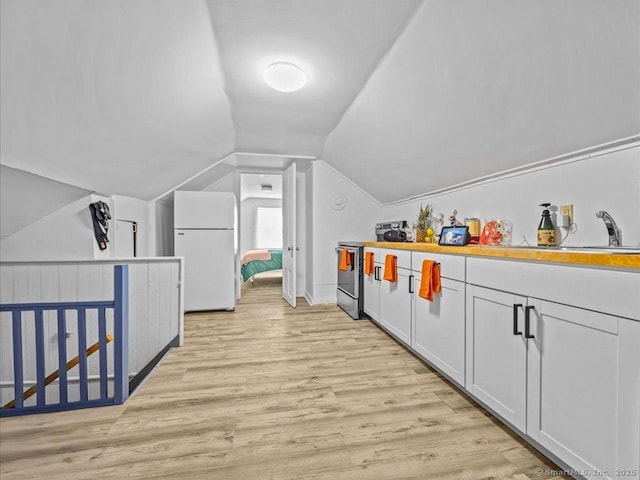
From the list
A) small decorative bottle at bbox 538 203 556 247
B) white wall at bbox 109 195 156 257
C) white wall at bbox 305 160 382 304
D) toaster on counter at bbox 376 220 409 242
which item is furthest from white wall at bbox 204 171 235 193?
small decorative bottle at bbox 538 203 556 247

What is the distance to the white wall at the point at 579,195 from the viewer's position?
5.19 feet

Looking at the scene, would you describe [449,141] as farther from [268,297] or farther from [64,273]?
[268,297]

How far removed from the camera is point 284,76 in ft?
7.55

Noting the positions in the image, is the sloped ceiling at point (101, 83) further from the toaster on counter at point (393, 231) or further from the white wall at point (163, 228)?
the toaster on counter at point (393, 231)

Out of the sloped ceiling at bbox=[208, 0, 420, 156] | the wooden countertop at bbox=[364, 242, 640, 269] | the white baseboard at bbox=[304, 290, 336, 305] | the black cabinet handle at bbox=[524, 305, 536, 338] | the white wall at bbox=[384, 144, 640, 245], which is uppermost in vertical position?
the sloped ceiling at bbox=[208, 0, 420, 156]

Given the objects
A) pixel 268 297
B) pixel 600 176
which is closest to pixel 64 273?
pixel 268 297

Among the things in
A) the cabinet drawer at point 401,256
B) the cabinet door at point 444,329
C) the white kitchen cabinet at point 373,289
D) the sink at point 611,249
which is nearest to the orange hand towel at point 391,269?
the cabinet drawer at point 401,256

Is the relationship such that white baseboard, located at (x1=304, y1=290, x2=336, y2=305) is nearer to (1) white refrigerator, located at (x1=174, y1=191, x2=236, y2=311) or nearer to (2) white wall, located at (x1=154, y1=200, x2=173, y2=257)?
(1) white refrigerator, located at (x1=174, y1=191, x2=236, y2=311)

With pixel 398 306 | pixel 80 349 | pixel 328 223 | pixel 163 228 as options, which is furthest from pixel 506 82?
pixel 163 228

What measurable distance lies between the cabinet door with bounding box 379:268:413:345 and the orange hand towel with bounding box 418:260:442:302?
325mm

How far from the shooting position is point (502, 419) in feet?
5.17

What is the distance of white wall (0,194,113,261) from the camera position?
8.29 feet

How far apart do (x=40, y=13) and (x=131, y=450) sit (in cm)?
183

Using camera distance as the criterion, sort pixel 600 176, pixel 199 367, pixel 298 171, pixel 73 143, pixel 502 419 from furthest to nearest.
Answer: pixel 298 171 → pixel 199 367 → pixel 73 143 → pixel 600 176 → pixel 502 419
